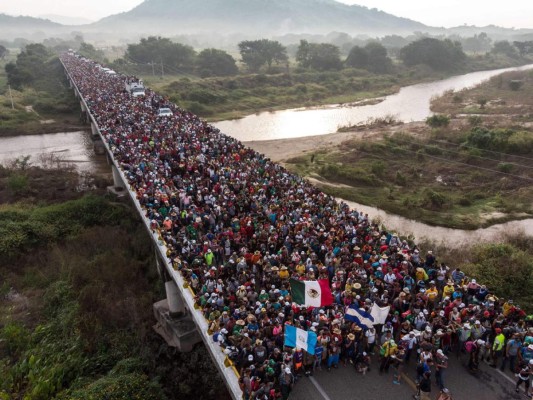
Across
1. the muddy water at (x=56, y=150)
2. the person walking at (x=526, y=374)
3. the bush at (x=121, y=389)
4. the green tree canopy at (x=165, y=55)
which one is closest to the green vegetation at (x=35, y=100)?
the muddy water at (x=56, y=150)

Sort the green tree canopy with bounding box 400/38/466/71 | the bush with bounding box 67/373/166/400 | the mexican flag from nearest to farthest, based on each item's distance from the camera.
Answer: the mexican flag → the bush with bounding box 67/373/166/400 → the green tree canopy with bounding box 400/38/466/71

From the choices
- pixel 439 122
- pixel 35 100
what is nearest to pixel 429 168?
pixel 439 122

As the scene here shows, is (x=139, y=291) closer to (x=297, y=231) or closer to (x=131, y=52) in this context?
(x=297, y=231)

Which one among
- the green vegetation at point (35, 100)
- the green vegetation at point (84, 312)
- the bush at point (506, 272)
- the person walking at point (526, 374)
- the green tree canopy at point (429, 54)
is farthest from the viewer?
the green tree canopy at point (429, 54)

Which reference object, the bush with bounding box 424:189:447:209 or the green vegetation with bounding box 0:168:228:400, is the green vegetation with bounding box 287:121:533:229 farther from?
the green vegetation with bounding box 0:168:228:400

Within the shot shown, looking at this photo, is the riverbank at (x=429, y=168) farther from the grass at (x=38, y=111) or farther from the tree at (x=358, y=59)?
the tree at (x=358, y=59)

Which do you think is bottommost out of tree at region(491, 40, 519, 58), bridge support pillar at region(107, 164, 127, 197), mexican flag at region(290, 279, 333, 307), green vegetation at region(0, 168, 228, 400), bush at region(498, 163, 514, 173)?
green vegetation at region(0, 168, 228, 400)

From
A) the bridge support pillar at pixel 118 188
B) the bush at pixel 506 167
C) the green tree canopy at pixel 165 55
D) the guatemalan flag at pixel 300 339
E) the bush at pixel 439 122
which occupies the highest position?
the green tree canopy at pixel 165 55

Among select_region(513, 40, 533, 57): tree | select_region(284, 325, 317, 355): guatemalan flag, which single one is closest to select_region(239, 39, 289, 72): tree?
select_region(513, 40, 533, 57): tree
